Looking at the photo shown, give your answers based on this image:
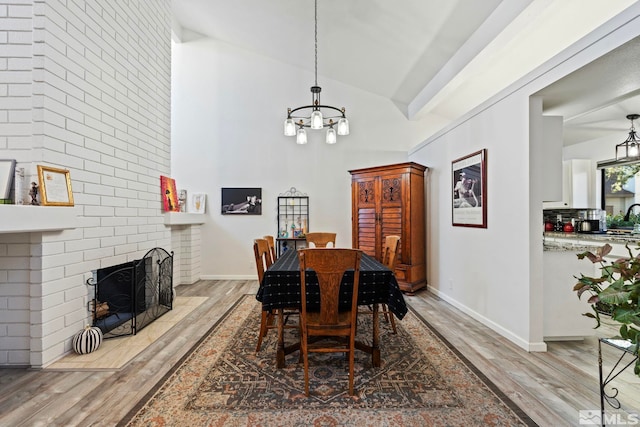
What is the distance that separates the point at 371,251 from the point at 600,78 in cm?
323

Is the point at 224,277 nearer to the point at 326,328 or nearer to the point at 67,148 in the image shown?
the point at 67,148

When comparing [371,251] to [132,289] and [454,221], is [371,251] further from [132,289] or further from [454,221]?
[132,289]

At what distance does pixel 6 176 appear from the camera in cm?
216

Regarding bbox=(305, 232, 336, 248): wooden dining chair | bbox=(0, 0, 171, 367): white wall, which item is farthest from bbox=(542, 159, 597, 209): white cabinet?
bbox=(0, 0, 171, 367): white wall

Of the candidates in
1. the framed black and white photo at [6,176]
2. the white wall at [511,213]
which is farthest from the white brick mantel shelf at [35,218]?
the white wall at [511,213]

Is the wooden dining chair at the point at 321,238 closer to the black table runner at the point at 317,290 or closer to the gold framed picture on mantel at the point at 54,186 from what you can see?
the black table runner at the point at 317,290

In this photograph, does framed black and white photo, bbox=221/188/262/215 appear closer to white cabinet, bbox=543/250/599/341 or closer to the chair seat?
the chair seat

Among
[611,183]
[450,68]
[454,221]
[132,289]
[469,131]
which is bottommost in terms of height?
[132,289]

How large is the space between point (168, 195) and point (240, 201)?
4.95ft

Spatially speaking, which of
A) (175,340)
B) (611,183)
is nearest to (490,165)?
(611,183)

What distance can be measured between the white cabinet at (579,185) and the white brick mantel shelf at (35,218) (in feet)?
19.3

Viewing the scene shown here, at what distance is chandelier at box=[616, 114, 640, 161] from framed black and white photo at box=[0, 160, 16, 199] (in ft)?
20.8

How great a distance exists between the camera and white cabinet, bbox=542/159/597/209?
4.61 metres

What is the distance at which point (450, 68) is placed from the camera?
3.81 meters
